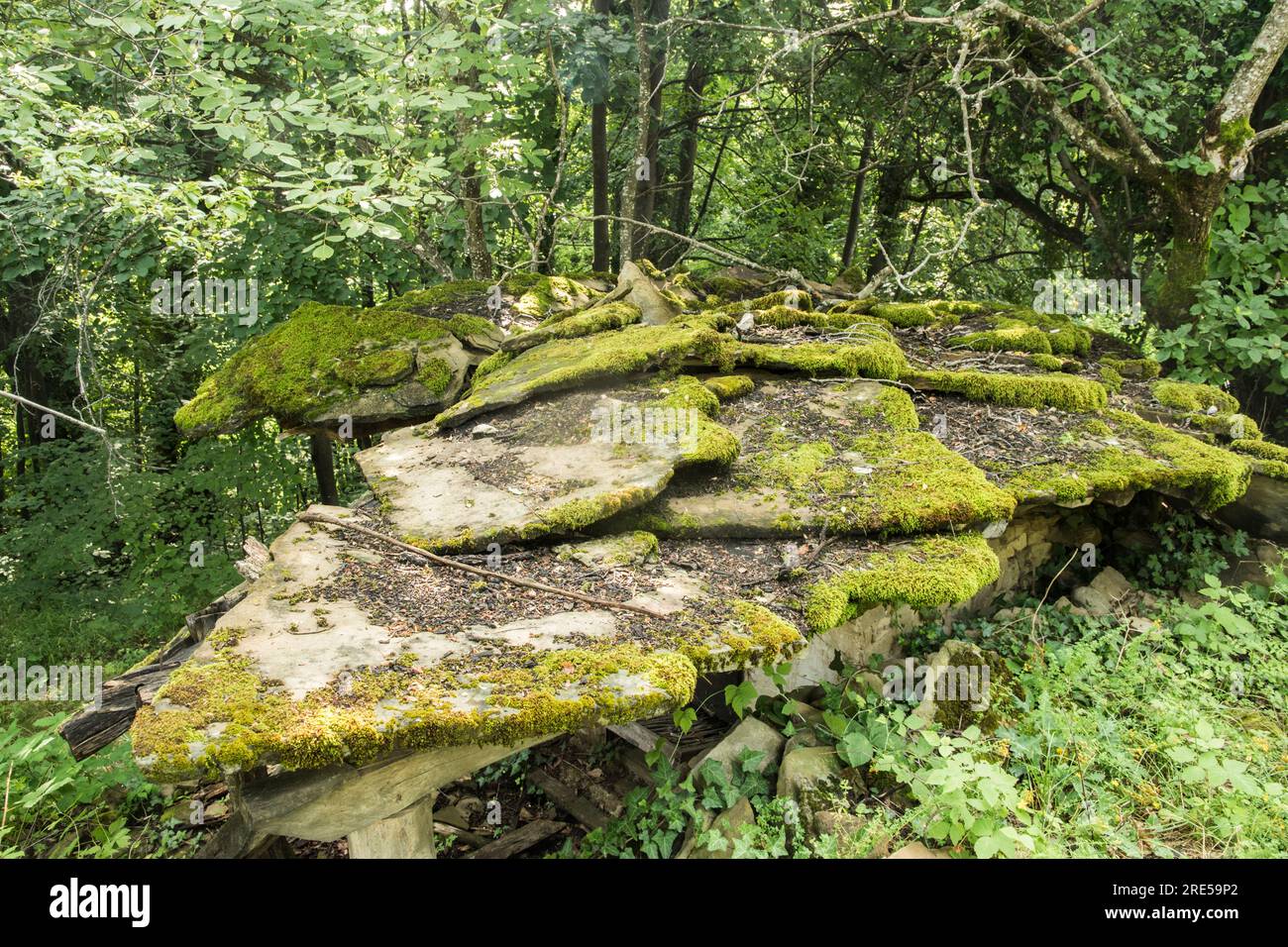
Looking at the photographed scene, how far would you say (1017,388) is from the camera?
5.05 meters

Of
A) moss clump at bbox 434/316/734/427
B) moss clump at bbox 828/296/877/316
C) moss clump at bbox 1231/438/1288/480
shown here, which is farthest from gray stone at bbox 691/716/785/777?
moss clump at bbox 828/296/877/316

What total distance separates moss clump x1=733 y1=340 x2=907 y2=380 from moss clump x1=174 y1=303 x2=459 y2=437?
2.14 meters

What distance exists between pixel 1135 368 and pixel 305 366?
633 cm

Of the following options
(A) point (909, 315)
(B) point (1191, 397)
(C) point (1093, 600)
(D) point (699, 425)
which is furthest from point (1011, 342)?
(D) point (699, 425)

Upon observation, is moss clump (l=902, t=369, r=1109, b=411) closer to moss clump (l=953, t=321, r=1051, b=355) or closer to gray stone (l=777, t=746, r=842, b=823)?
moss clump (l=953, t=321, r=1051, b=355)

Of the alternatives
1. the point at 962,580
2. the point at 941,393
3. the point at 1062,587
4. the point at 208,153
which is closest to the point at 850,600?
the point at 962,580

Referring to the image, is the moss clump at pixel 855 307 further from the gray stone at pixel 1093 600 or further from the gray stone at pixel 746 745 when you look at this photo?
the gray stone at pixel 746 745

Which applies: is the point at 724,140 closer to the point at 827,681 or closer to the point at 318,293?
the point at 318,293

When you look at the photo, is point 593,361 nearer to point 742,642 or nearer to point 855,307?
point 742,642

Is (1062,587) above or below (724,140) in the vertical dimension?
below

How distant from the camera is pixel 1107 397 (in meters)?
5.34

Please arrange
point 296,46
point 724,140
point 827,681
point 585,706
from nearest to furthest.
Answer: point 585,706
point 827,681
point 296,46
point 724,140

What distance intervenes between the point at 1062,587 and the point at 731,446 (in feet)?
9.95

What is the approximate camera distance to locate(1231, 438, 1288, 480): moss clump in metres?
4.75
